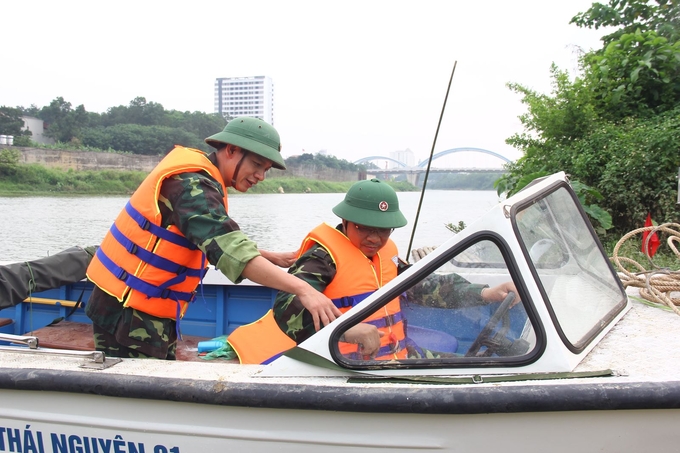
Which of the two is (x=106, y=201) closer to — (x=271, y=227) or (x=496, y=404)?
(x=271, y=227)

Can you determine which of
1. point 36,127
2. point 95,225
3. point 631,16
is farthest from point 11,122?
point 631,16

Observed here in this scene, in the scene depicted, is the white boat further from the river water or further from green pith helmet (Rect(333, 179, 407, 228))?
the river water

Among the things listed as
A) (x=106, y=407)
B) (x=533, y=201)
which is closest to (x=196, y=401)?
(x=106, y=407)

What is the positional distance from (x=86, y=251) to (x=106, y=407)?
2.02m

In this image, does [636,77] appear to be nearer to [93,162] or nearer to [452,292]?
[452,292]

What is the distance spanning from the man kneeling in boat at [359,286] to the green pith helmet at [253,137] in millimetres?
392

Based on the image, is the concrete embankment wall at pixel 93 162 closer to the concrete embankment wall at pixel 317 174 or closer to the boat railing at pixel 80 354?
the concrete embankment wall at pixel 317 174

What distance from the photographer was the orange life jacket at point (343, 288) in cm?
195

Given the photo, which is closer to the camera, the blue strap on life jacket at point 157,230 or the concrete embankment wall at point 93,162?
the blue strap on life jacket at point 157,230

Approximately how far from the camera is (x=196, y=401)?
1917 millimetres

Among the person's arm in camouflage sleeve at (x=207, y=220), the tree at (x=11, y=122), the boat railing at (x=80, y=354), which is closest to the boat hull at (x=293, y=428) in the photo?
the boat railing at (x=80, y=354)

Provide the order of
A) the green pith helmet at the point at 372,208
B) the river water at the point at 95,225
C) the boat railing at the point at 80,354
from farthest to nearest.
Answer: the river water at the point at 95,225 → the green pith helmet at the point at 372,208 → the boat railing at the point at 80,354

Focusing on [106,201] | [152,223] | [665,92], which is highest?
[665,92]

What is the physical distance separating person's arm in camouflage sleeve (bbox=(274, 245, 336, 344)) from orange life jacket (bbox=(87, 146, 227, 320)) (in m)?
0.43
